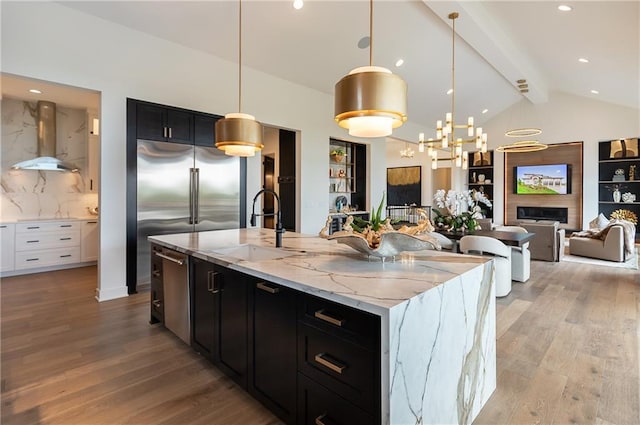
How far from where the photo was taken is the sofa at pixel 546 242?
627 cm

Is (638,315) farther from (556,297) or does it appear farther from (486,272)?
(486,272)

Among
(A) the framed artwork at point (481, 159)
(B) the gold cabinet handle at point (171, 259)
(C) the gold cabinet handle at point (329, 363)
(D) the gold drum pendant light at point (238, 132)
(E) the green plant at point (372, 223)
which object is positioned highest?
(A) the framed artwork at point (481, 159)

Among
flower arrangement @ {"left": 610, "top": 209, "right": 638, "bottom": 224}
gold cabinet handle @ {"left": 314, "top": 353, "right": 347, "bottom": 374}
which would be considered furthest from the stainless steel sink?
flower arrangement @ {"left": 610, "top": 209, "right": 638, "bottom": 224}

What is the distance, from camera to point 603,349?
109 inches

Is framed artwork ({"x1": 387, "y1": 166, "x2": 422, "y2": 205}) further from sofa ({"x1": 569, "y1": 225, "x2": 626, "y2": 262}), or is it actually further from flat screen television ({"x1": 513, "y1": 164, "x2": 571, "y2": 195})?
sofa ({"x1": 569, "y1": 225, "x2": 626, "y2": 262})

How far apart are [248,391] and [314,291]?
101cm

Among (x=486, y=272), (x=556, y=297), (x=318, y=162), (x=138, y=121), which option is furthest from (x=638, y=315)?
(x=138, y=121)

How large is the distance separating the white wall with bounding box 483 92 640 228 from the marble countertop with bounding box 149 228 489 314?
9.68 meters

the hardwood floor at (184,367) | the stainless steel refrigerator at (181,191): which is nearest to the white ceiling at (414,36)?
the stainless steel refrigerator at (181,191)

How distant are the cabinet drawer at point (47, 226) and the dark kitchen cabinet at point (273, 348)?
528 cm

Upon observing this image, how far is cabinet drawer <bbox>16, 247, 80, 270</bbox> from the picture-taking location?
5121 mm

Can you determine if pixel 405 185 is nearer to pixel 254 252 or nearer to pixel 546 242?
pixel 546 242

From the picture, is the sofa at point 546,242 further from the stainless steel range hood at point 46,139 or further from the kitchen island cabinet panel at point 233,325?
the stainless steel range hood at point 46,139

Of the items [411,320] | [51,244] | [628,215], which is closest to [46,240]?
[51,244]
